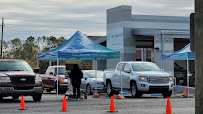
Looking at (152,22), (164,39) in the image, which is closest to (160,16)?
(152,22)

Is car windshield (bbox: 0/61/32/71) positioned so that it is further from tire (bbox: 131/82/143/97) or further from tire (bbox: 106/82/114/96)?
tire (bbox: 106/82/114/96)

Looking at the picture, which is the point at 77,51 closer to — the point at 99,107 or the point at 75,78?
the point at 75,78

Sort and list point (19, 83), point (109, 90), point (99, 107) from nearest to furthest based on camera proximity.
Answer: point (99, 107)
point (19, 83)
point (109, 90)

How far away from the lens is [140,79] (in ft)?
79.3

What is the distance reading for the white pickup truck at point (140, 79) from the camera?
24109 mm

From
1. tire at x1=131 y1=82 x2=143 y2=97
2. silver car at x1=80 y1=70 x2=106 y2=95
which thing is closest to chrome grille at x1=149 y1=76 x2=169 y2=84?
tire at x1=131 y1=82 x2=143 y2=97

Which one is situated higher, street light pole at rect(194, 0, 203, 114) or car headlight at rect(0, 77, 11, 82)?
street light pole at rect(194, 0, 203, 114)

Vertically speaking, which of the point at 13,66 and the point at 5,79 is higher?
the point at 13,66

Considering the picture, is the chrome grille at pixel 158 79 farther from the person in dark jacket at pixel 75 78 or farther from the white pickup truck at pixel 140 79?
the person in dark jacket at pixel 75 78

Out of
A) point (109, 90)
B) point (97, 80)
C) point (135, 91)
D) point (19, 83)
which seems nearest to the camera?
point (19, 83)

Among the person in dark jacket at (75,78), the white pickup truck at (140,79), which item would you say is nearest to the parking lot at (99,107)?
the person in dark jacket at (75,78)

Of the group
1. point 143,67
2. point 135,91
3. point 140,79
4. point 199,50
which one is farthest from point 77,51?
point 199,50

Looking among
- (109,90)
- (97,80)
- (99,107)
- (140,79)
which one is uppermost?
(140,79)

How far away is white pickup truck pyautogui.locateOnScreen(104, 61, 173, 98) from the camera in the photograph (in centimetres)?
2411
